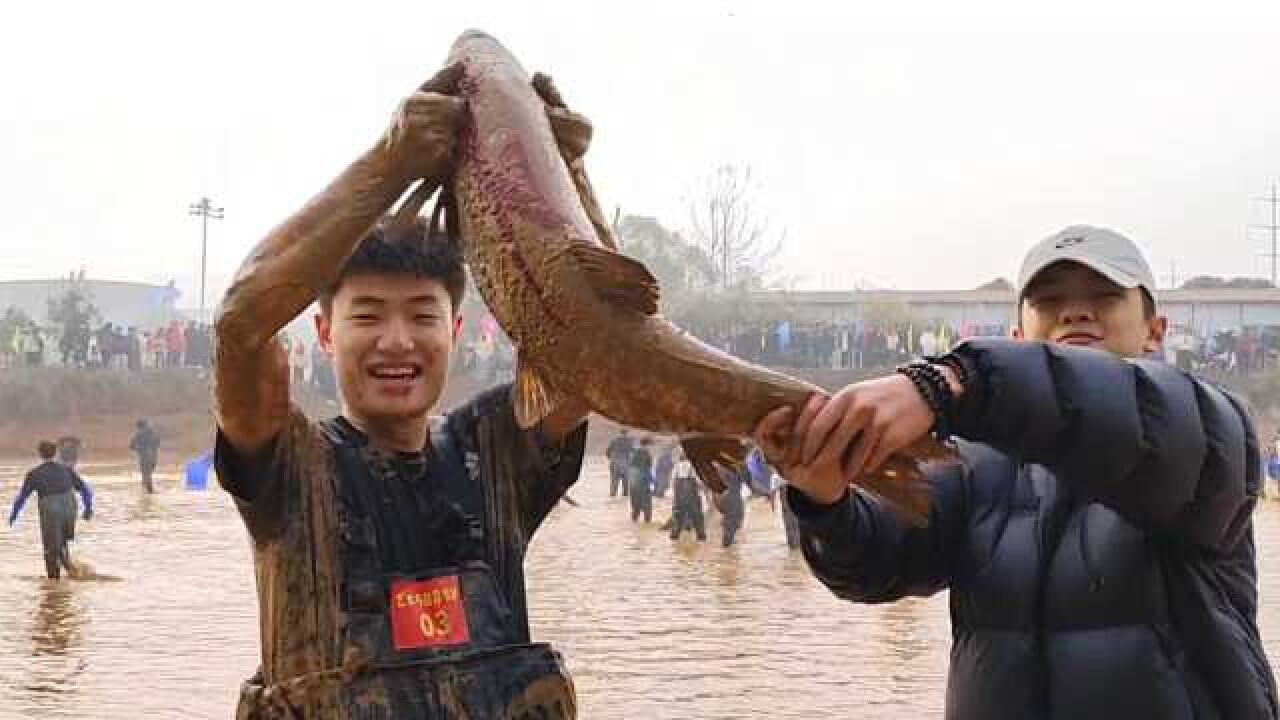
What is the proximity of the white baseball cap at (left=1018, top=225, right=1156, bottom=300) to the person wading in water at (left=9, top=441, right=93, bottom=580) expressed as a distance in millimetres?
12796

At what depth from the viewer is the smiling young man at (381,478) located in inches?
99.0

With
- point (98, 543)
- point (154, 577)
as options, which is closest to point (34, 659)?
point (154, 577)

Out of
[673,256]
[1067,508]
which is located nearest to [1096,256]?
[1067,508]

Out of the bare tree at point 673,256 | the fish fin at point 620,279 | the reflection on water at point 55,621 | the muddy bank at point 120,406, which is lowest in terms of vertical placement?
the reflection on water at point 55,621

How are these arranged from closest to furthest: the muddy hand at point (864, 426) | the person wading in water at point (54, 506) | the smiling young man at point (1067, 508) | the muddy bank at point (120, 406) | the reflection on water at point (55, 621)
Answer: the muddy hand at point (864, 426), the smiling young man at point (1067, 508), the reflection on water at point (55, 621), the person wading in water at point (54, 506), the muddy bank at point (120, 406)

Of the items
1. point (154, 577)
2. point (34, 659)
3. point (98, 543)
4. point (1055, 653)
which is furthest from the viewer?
point (98, 543)

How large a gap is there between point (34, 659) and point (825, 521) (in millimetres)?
8601

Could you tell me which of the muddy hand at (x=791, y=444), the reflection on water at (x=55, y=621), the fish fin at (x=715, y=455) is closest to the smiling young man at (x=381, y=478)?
the fish fin at (x=715, y=455)

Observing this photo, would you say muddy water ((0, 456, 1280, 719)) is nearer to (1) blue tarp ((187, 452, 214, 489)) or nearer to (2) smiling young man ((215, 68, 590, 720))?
(2) smiling young man ((215, 68, 590, 720))

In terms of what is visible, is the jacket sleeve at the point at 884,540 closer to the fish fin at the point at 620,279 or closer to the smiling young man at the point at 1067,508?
the smiling young man at the point at 1067,508

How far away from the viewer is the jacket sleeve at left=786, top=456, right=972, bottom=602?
265cm

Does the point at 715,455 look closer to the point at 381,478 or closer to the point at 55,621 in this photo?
the point at 381,478

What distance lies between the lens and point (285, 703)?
2.50 m

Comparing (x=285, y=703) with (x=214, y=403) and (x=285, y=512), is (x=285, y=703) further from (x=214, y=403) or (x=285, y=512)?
(x=214, y=403)
